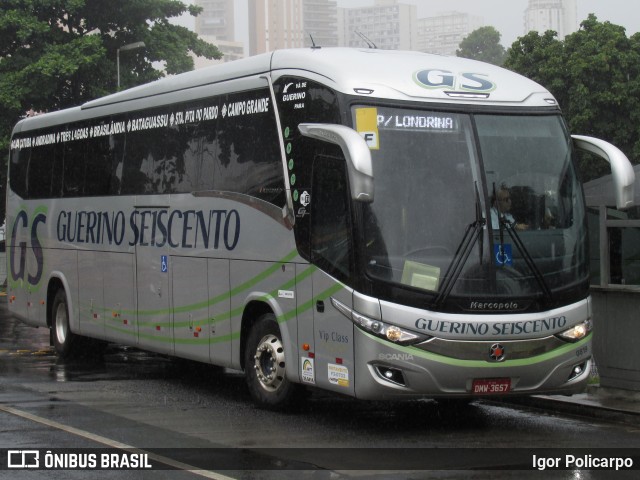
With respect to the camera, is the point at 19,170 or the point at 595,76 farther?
the point at 595,76

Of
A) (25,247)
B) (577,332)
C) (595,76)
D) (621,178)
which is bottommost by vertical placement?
(577,332)

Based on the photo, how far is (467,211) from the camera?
10.1 meters

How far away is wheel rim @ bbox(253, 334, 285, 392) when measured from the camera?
11.4m

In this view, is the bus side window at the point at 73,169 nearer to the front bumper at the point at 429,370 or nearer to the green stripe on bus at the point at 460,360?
the front bumper at the point at 429,370

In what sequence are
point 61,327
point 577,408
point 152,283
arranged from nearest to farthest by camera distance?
point 577,408 < point 152,283 < point 61,327

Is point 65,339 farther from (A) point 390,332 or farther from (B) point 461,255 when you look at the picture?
(B) point 461,255

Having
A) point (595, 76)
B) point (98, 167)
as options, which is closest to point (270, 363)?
point (98, 167)

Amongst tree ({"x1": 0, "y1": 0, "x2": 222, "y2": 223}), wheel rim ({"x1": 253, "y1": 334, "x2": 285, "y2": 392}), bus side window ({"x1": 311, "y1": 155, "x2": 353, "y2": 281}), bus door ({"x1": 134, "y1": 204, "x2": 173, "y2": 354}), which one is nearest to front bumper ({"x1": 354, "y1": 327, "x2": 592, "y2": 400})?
bus side window ({"x1": 311, "y1": 155, "x2": 353, "y2": 281})

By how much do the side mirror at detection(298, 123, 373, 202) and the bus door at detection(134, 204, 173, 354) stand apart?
4314mm

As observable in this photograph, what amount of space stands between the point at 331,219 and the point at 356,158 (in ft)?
3.84

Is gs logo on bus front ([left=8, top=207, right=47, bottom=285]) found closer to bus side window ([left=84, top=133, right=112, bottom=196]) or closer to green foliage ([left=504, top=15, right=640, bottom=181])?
bus side window ([left=84, top=133, right=112, bottom=196])

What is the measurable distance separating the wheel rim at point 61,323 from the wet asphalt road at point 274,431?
2437 mm

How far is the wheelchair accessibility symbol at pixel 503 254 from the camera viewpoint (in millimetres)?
10031

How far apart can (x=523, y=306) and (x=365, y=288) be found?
1.40 meters
